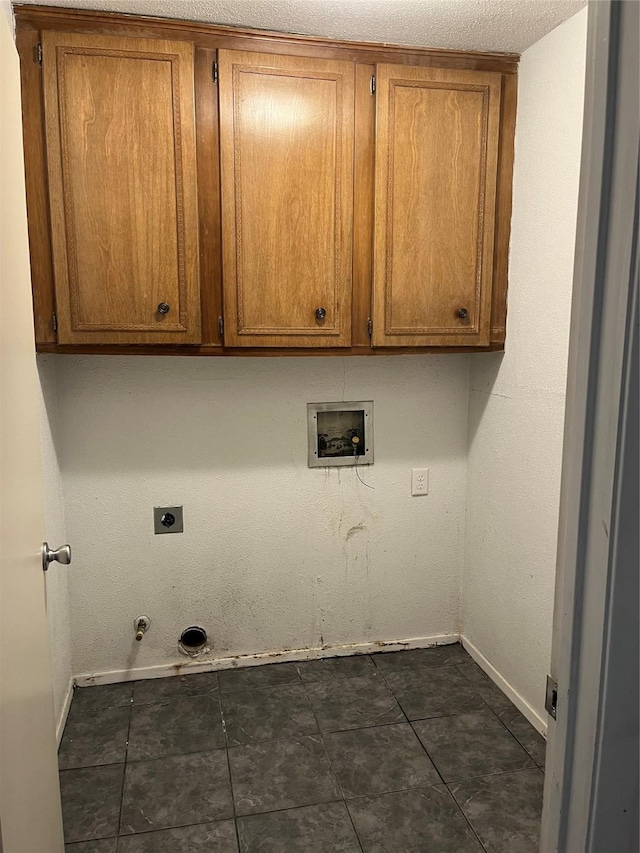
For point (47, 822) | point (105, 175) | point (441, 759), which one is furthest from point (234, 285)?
point (441, 759)

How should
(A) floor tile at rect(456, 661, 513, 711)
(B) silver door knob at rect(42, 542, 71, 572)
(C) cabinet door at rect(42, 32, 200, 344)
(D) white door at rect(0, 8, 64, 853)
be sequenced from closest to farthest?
(D) white door at rect(0, 8, 64, 853) < (B) silver door knob at rect(42, 542, 71, 572) < (C) cabinet door at rect(42, 32, 200, 344) < (A) floor tile at rect(456, 661, 513, 711)

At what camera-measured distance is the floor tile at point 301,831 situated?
159 cm

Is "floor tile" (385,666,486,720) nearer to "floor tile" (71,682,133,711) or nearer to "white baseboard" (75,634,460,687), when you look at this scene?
"white baseboard" (75,634,460,687)

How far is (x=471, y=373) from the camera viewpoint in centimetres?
→ 252

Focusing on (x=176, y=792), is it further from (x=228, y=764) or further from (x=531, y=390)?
(x=531, y=390)

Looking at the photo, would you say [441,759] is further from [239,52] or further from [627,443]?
[239,52]

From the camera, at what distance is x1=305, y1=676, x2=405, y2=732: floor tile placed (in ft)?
→ 6.94

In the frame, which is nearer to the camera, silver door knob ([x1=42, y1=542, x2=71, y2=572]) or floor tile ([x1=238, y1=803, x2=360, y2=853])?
silver door knob ([x1=42, y1=542, x2=71, y2=572])

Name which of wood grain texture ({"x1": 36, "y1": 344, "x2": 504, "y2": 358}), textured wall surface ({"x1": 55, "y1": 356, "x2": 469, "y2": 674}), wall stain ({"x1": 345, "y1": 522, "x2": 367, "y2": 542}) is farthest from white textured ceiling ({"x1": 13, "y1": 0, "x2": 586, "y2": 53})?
wall stain ({"x1": 345, "y1": 522, "x2": 367, "y2": 542})

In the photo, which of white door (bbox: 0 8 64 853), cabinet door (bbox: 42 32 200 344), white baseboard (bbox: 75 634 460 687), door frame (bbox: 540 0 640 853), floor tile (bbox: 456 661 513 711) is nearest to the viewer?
door frame (bbox: 540 0 640 853)

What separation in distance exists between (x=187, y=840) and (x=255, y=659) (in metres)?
0.88

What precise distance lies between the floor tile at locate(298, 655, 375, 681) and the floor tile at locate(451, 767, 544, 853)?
69cm

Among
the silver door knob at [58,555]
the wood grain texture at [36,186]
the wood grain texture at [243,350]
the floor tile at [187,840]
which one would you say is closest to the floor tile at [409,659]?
the floor tile at [187,840]

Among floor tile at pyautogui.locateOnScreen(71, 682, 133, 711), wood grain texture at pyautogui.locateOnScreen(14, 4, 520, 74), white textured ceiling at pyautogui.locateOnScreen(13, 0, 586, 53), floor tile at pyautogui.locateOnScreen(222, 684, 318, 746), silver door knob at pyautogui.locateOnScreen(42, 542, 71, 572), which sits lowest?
floor tile at pyautogui.locateOnScreen(71, 682, 133, 711)
